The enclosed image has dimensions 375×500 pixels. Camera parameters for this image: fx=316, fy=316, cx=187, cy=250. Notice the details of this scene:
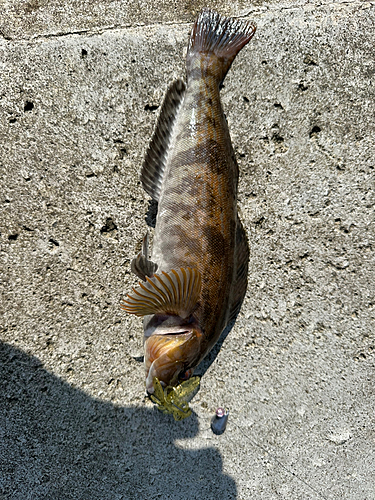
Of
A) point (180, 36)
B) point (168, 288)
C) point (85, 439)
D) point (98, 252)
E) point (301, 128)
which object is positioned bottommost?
point (85, 439)

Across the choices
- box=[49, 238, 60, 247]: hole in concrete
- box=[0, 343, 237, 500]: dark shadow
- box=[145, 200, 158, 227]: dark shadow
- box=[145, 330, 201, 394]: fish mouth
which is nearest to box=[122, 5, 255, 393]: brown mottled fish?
box=[145, 330, 201, 394]: fish mouth

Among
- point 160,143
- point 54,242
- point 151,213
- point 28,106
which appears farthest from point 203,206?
point 28,106

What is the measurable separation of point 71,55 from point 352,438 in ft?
11.4

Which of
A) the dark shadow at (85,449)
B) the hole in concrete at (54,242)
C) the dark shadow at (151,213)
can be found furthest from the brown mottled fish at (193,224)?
the hole in concrete at (54,242)

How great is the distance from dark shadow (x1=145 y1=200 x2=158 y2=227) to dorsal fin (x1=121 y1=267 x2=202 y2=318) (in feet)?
1.76

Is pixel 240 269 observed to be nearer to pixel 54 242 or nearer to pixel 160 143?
pixel 160 143

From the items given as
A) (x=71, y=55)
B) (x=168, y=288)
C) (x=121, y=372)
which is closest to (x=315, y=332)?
(x=168, y=288)

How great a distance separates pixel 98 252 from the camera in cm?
232

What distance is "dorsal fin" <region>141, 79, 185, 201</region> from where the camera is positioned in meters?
2.22

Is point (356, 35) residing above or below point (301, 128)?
above

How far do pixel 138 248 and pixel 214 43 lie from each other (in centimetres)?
160

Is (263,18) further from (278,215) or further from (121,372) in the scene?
(121,372)

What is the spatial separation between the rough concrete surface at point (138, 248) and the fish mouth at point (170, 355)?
0.37 meters

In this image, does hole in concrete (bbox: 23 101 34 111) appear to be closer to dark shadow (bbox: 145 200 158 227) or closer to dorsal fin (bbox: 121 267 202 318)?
dark shadow (bbox: 145 200 158 227)
